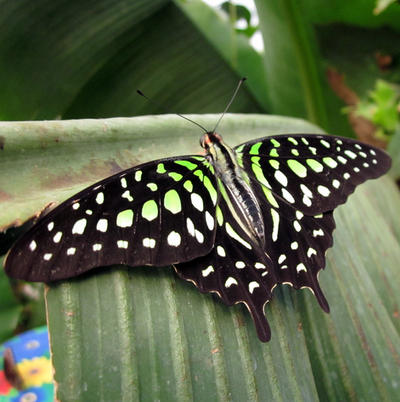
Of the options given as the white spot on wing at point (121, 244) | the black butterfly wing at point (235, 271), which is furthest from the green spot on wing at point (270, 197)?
the white spot on wing at point (121, 244)

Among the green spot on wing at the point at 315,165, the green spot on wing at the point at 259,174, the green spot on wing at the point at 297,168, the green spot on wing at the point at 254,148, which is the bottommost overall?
the green spot on wing at the point at 259,174

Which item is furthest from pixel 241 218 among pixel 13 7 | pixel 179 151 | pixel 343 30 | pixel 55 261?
pixel 343 30

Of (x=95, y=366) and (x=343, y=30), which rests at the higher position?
(x=343, y=30)

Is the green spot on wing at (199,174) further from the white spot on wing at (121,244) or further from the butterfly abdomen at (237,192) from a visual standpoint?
the white spot on wing at (121,244)

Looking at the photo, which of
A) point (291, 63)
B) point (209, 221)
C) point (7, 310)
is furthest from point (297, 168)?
point (7, 310)

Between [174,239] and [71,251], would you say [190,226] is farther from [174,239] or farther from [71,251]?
[71,251]

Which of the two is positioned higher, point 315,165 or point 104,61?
point 315,165

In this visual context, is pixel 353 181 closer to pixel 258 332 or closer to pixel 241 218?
pixel 241 218
